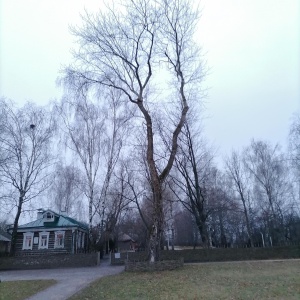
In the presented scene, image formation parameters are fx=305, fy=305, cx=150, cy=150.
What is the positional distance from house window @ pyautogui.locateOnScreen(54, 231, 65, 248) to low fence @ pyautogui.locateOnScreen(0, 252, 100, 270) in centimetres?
657

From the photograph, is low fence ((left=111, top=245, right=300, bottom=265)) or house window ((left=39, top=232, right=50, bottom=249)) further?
house window ((left=39, top=232, right=50, bottom=249))

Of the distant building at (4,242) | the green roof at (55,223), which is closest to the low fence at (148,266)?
the green roof at (55,223)

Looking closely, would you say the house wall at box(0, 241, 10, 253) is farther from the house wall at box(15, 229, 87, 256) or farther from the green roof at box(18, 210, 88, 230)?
the green roof at box(18, 210, 88, 230)

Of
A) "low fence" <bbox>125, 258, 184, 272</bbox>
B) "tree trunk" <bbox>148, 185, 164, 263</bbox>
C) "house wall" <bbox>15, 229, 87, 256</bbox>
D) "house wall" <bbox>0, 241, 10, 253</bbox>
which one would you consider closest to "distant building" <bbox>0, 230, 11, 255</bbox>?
"house wall" <bbox>0, 241, 10, 253</bbox>

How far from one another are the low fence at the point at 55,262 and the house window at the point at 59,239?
6569mm

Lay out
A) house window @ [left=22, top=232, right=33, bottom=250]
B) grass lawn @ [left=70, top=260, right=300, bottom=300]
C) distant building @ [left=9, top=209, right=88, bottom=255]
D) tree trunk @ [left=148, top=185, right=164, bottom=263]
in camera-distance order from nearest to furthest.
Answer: grass lawn @ [left=70, top=260, right=300, bottom=300], tree trunk @ [left=148, top=185, right=164, bottom=263], distant building @ [left=9, top=209, right=88, bottom=255], house window @ [left=22, top=232, right=33, bottom=250]

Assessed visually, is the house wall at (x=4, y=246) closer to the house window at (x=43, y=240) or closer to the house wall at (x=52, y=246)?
the house wall at (x=52, y=246)

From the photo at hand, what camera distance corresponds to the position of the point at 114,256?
25.8 meters

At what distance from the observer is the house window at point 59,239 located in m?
31.8

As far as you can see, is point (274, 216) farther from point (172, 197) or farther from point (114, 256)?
point (114, 256)

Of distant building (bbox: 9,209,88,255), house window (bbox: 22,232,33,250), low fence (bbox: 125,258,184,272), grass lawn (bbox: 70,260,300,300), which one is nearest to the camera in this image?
grass lawn (bbox: 70,260,300,300)

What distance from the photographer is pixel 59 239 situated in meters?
32.1

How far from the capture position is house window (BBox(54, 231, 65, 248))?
3183cm

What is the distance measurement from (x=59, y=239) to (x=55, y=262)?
7563mm
